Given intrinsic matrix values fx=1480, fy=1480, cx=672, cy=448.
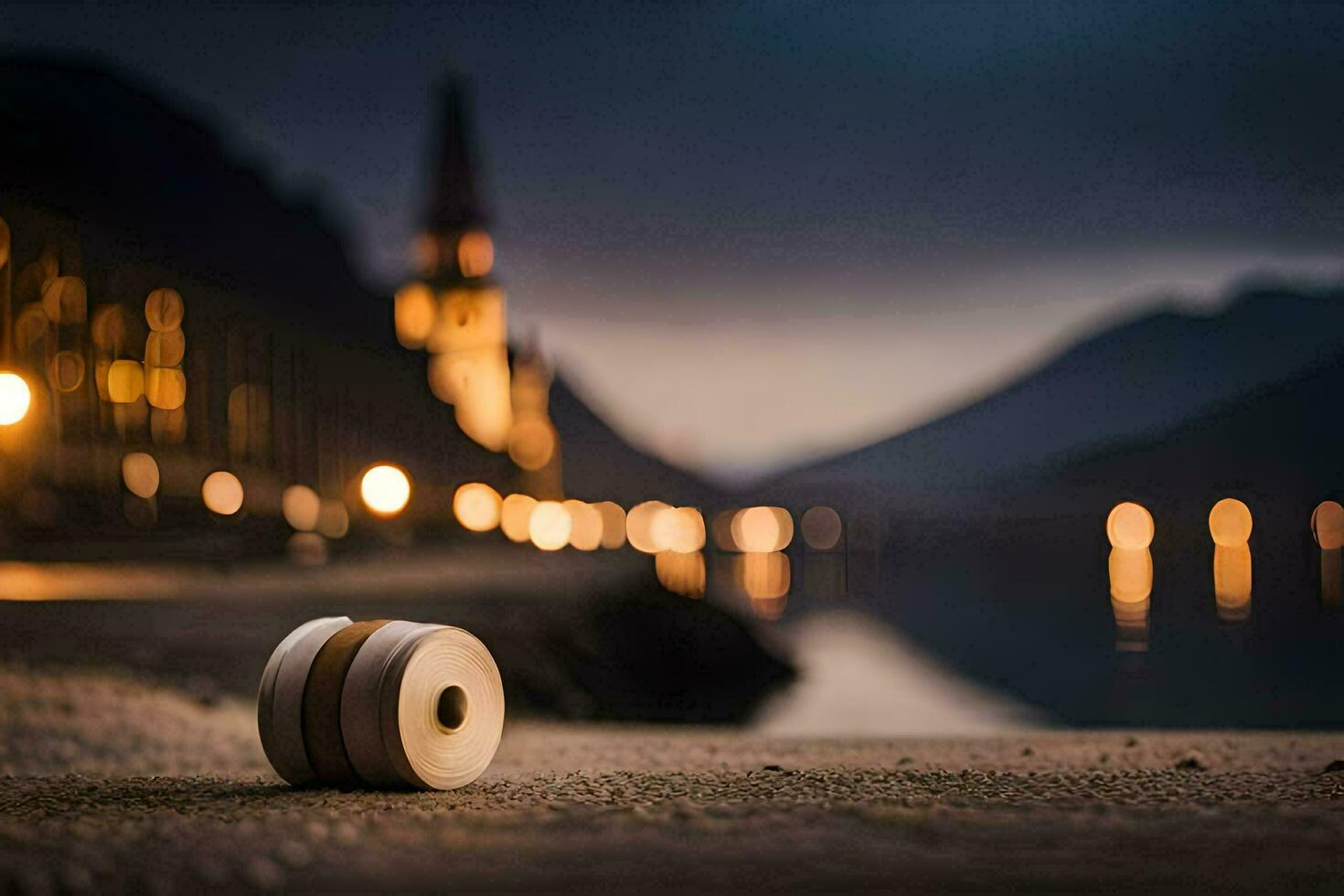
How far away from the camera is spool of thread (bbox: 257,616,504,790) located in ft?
31.5

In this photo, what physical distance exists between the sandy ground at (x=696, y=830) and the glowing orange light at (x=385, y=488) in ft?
115

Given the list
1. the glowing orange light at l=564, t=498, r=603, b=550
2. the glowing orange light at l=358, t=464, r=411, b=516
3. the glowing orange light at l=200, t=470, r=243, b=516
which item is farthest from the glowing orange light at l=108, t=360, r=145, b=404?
the glowing orange light at l=564, t=498, r=603, b=550

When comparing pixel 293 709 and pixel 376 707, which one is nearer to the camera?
pixel 376 707

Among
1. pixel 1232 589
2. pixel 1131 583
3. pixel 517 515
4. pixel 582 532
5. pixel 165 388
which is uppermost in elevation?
pixel 582 532

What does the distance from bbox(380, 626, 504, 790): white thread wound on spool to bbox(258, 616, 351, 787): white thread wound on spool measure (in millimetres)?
669

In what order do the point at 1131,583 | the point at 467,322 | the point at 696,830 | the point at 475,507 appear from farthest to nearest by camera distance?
the point at 467,322
the point at 1131,583
the point at 475,507
the point at 696,830

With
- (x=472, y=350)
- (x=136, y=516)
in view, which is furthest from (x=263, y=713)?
(x=472, y=350)

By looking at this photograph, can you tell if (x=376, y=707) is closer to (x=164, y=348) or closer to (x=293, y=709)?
(x=293, y=709)

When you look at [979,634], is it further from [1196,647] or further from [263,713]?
[263,713]

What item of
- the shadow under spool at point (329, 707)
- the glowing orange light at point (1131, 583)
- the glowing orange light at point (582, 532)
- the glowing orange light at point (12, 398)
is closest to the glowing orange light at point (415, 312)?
the glowing orange light at point (582, 532)

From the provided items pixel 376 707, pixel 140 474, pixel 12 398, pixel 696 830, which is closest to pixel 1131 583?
pixel 140 474

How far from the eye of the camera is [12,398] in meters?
28.0

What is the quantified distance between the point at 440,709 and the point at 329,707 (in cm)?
73

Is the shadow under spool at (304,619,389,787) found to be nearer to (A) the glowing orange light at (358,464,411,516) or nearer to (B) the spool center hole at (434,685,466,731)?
(B) the spool center hole at (434,685,466,731)
